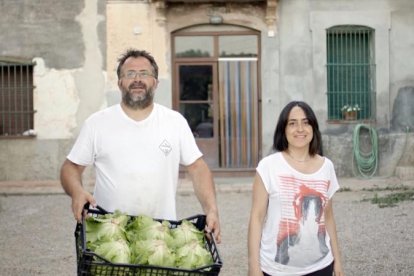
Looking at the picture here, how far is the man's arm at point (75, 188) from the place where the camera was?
349 centimetres

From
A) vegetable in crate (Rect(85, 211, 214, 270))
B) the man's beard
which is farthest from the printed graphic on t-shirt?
the man's beard

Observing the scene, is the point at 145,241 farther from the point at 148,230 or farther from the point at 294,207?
the point at 294,207

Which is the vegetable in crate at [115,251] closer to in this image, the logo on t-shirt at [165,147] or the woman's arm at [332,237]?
the logo on t-shirt at [165,147]

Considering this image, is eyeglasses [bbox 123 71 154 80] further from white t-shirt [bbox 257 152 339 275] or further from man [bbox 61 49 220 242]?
white t-shirt [bbox 257 152 339 275]

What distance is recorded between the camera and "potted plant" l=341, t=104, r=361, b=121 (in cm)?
1416

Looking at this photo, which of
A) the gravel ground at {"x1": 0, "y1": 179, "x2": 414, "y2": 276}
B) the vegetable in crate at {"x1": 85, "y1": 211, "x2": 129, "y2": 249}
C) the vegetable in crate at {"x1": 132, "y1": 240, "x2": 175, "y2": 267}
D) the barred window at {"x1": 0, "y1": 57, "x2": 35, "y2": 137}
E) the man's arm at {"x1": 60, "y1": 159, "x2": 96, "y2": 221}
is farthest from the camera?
the barred window at {"x1": 0, "y1": 57, "x2": 35, "y2": 137}

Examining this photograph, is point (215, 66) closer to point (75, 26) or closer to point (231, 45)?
point (231, 45)

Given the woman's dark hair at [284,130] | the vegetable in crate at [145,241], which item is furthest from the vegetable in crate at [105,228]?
the woman's dark hair at [284,130]

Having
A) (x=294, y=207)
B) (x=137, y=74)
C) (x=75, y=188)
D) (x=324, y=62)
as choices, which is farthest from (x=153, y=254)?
(x=324, y=62)

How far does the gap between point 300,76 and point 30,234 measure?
7.15m

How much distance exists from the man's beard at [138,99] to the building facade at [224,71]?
10.1 meters

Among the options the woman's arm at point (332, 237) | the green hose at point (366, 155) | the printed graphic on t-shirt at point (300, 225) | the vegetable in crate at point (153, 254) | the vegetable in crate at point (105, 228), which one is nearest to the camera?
the vegetable in crate at point (153, 254)

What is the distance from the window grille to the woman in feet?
34.3

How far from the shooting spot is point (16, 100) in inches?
559
